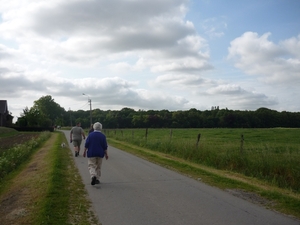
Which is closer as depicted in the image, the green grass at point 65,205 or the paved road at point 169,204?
the green grass at point 65,205

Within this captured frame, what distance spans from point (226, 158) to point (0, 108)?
70.8m

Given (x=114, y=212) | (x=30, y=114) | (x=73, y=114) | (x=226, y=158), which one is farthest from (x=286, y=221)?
(x=73, y=114)

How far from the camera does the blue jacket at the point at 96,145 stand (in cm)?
966

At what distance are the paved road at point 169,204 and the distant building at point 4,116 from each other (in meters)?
68.2

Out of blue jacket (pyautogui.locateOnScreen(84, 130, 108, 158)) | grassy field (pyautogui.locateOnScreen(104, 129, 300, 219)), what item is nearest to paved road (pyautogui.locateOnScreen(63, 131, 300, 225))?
grassy field (pyautogui.locateOnScreen(104, 129, 300, 219))

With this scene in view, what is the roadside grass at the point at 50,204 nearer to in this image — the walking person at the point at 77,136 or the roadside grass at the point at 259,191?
the roadside grass at the point at 259,191

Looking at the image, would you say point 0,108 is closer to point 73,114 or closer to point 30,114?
point 30,114

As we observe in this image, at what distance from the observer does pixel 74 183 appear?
968 centimetres

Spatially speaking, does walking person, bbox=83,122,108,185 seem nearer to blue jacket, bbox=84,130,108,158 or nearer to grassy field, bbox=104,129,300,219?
blue jacket, bbox=84,130,108,158

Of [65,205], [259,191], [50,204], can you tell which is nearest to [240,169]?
[259,191]

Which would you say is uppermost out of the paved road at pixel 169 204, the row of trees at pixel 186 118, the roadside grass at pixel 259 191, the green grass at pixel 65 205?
the row of trees at pixel 186 118

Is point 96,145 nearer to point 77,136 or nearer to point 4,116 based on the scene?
point 77,136

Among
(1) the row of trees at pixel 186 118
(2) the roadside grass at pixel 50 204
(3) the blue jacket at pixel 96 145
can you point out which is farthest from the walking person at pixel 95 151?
(1) the row of trees at pixel 186 118

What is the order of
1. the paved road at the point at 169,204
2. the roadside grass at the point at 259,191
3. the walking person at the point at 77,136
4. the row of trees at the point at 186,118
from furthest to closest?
the row of trees at the point at 186,118 → the walking person at the point at 77,136 → the roadside grass at the point at 259,191 → the paved road at the point at 169,204
